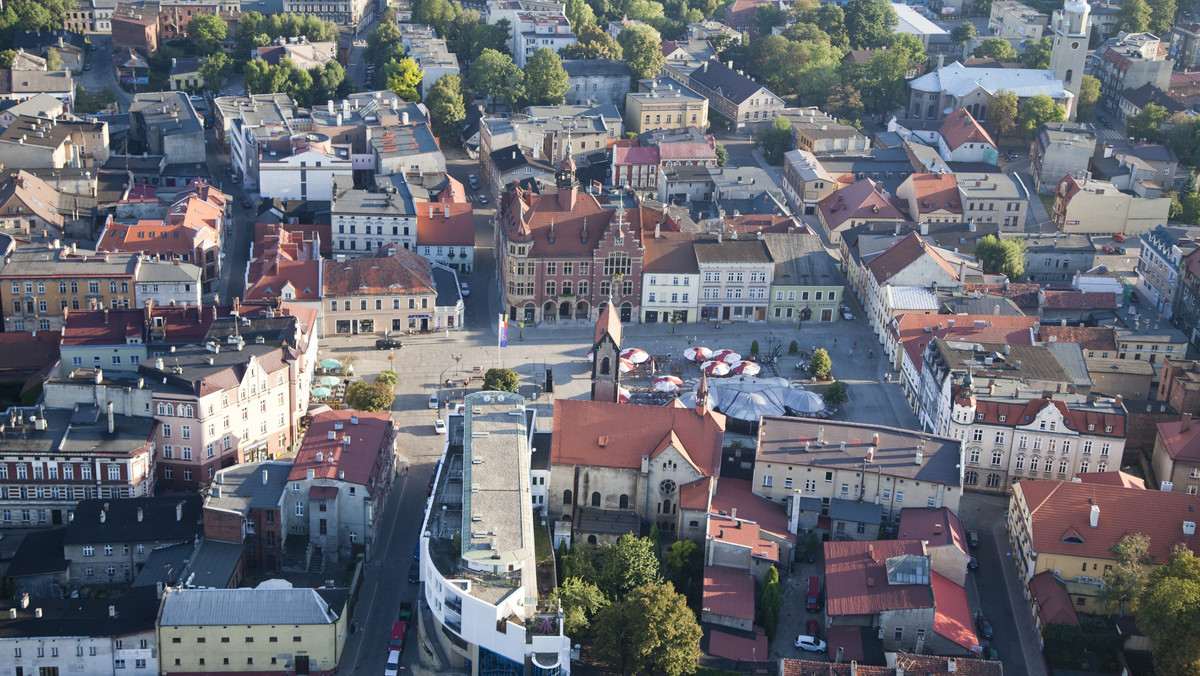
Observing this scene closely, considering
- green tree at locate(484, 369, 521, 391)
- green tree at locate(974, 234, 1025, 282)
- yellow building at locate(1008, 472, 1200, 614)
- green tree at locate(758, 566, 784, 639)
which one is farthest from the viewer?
green tree at locate(974, 234, 1025, 282)

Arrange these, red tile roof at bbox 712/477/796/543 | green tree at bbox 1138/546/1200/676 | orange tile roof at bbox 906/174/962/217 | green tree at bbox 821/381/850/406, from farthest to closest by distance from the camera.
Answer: orange tile roof at bbox 906/174/962/217
green tree at bbox 821/381/850/406
red tile roof at bbox 712/477/796/543
green tree at bbox 1138/546/1200/676

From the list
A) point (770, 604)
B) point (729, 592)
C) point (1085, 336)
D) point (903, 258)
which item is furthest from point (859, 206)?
point (770, 604)

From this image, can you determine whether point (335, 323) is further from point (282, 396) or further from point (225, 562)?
point (225, 562)

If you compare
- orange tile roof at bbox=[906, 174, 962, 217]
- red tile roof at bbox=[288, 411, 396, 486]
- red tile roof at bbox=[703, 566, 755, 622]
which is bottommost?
red tile roof at bbox=[703, 566, 755, 622]

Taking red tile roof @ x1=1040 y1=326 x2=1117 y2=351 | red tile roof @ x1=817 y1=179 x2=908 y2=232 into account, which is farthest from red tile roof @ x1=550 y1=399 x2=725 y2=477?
red tile roof @ x1=817 y1=179 x2=908 y2=232

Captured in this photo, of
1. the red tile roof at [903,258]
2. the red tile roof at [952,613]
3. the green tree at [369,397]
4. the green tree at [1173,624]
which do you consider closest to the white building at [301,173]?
the green tree at [369,397]

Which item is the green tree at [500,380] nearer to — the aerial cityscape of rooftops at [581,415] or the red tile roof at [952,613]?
the aerial cityscape of rooftops at [581,415]

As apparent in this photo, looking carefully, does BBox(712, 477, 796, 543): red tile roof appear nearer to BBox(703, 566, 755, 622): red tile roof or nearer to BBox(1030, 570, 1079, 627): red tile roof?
BBox(703, 566, 755, 622): red tile roof
